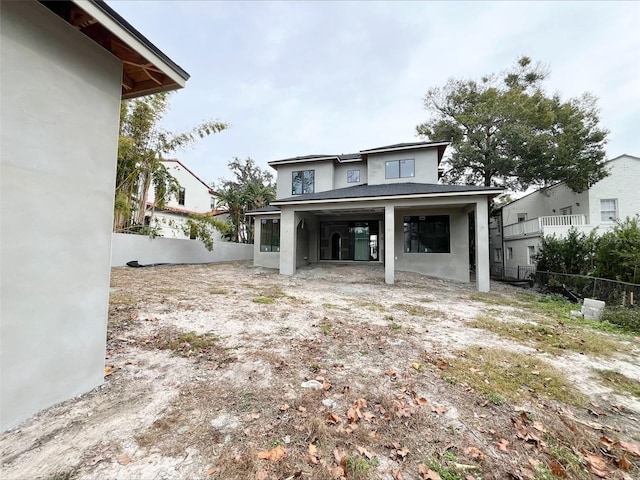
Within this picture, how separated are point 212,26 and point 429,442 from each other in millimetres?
15597

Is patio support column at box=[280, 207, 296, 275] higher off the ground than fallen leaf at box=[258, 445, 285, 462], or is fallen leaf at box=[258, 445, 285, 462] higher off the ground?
patio support column at box=[280, 207, 296, 275]

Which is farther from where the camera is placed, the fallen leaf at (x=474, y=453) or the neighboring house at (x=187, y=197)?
the neighboring house at (x=187, y=197)

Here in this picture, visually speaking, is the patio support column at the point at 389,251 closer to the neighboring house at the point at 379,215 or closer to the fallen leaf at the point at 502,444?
the neighboring house at the point at 379,215

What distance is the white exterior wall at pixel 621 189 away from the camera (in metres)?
14.9

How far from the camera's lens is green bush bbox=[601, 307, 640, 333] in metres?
5.86

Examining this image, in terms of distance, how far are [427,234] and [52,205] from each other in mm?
13615

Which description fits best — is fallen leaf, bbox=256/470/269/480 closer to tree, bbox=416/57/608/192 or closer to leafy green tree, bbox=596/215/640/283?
leafy green tree, bbox=596/215/640/283

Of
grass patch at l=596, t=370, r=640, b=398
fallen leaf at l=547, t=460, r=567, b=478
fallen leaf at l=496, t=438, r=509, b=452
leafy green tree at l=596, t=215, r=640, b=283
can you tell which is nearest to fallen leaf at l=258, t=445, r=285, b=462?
fallen leaf at l=496, t=438, r=509, b=452

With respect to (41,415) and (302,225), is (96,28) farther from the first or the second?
(302,225)

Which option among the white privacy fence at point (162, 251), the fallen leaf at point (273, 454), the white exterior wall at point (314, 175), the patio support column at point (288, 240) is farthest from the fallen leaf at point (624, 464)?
the white exterior wall at point (314, 175)

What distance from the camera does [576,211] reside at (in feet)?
54.4

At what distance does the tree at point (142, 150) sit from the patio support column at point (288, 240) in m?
5.75

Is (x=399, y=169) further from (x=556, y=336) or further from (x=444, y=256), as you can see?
(x=556, y=336)

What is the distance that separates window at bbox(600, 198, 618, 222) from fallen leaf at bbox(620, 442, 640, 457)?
63.2ft
